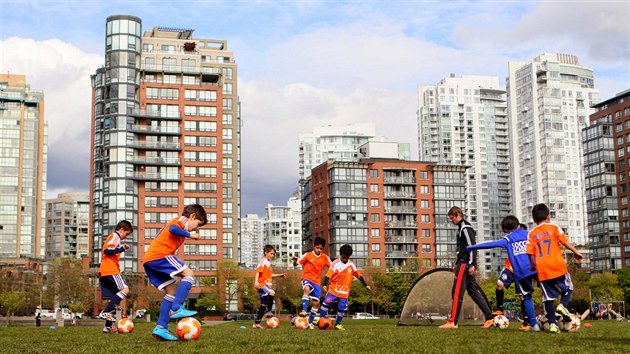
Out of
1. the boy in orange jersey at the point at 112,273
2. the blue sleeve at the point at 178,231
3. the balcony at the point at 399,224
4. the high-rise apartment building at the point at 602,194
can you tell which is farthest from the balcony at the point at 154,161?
the blue sleeve at the point at 178,231

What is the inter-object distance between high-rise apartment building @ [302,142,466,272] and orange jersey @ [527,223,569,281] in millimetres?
117799

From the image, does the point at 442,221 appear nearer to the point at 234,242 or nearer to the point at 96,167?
the point at 234,242

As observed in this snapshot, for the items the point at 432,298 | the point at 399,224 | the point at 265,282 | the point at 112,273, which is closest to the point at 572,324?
the point at 265,282

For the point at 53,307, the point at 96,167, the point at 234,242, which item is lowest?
the point at 53,307

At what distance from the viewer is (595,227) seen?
150250 mm

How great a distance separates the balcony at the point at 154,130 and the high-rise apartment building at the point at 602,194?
3059 inches

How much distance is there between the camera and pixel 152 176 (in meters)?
127

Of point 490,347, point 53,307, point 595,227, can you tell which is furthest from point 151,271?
point 595,227

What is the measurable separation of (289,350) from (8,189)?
185661mm

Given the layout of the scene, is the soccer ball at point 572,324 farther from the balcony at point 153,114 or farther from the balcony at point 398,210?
the balcony at point 398,210

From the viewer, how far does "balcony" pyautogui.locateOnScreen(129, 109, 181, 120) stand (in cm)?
12606

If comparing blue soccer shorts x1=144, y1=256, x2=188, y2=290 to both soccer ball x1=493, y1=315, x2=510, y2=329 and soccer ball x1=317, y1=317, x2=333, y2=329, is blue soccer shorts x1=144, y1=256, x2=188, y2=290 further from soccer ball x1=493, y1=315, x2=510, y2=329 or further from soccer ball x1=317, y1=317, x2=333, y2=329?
soccer ball x1=493, y1=315, x2=510, y2=329

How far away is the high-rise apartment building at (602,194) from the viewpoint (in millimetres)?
146500

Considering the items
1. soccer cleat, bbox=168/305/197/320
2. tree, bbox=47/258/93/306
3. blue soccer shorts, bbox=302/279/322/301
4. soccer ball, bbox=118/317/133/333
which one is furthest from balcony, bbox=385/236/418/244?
soccer cleat, bbox=168/305/197/320
